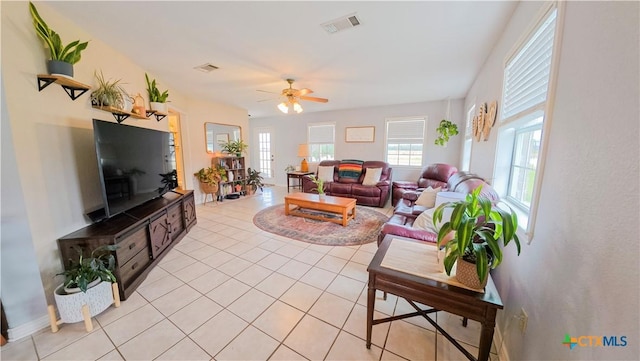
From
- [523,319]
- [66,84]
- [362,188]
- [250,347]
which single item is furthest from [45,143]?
[362,188]

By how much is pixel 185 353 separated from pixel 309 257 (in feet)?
4.70

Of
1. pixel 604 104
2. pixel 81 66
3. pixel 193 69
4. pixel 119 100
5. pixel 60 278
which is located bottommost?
pixel 60 278

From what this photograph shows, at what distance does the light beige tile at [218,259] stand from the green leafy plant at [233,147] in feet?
11.2

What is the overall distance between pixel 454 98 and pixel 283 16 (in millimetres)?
4485

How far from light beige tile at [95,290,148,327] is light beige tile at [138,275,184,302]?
0.04m

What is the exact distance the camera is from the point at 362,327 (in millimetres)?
1627

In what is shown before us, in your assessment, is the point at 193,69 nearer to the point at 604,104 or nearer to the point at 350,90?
the point at 350,90

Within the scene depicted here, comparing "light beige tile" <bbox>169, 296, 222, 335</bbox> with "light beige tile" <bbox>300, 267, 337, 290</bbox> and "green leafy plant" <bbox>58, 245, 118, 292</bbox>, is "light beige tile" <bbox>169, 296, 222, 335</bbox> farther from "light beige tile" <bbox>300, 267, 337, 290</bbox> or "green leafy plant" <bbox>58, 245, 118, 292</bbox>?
"light beige tile" <bbox>300, 267, 337, 290</bbox>

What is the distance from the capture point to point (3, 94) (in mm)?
1427

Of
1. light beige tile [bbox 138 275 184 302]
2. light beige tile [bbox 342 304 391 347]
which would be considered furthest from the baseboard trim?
light beige tile [bbox 342 304 391 347]

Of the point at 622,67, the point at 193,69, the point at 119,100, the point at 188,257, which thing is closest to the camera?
the point at 622,67

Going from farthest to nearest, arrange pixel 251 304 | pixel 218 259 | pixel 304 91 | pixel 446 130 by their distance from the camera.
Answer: pixel 446 130, pixel 304 91, pixel 218 259, pixel 251 304

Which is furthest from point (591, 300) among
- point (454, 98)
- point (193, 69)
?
point (454, 98)

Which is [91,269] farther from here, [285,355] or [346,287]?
[346,287]
